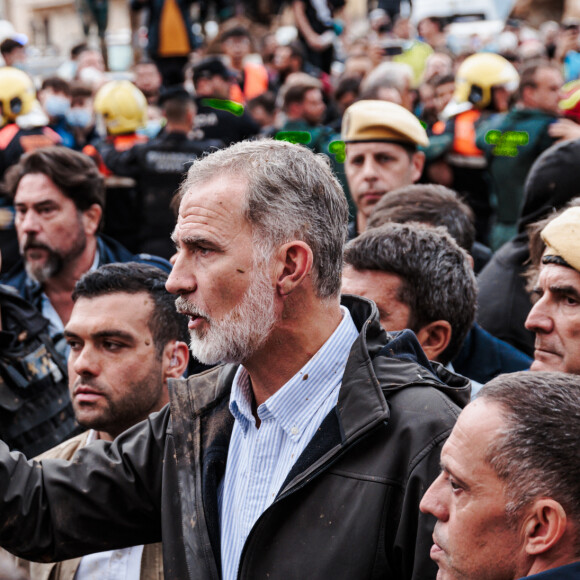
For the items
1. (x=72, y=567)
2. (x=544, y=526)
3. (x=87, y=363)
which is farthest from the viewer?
(x=87, y=363)

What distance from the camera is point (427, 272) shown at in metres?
3.17

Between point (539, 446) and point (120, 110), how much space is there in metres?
7.12

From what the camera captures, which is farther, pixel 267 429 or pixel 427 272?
pixel 427 272

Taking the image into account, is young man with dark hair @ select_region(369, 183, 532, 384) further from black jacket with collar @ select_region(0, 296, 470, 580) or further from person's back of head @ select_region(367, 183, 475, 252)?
black jacket with collar @ select_region(0, 296, 470, 580)

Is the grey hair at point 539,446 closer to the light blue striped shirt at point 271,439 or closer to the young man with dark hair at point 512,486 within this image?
the young man with dark hair at point 512,486

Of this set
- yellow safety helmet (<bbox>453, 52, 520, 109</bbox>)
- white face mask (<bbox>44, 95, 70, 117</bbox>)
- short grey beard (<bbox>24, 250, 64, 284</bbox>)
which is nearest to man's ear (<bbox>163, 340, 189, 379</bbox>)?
short grey beard (<bbox>24, 250, 64, 284</bbox>)

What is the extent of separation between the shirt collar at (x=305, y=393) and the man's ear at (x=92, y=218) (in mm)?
2894

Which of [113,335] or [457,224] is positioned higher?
[457,224]

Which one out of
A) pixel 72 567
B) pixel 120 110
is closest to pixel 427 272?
pixel 72 567

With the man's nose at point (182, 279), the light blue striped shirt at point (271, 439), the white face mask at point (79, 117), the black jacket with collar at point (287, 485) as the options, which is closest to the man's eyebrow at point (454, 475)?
the black jacket with collar at point (287, 485)

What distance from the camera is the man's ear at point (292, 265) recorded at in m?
2.27

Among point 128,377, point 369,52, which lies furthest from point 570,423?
point 369,52

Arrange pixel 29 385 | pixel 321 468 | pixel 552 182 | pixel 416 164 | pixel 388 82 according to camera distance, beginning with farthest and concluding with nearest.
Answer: pixel 388 82 < pixel 416 164 < pixel 552 182 < pixel 29 385 < pixel 321 468

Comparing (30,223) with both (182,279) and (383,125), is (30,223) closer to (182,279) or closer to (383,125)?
(383,125)
